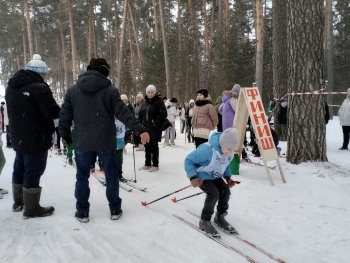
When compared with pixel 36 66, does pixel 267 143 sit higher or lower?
lower

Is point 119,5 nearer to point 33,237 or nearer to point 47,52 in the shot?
point 47,52

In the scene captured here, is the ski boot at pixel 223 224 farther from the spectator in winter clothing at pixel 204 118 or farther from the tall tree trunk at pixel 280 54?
the tall tree trunk at pixel 280 54

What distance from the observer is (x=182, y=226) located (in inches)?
165

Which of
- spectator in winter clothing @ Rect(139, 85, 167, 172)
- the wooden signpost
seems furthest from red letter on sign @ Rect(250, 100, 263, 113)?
spectator in winter clothing @ Rect(139, 85, 167, 172)

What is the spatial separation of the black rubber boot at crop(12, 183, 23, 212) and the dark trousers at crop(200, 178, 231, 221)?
2.54 m

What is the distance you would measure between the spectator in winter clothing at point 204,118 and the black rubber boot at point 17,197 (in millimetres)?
3610

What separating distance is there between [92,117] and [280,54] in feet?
27.9

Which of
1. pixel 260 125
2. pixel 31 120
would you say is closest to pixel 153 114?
pixel 260 125

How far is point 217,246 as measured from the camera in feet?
12.0

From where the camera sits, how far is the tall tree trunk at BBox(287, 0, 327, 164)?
22.6ft

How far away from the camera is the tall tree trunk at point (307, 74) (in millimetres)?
6875

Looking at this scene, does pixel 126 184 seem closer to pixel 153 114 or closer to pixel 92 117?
pixel 153 114

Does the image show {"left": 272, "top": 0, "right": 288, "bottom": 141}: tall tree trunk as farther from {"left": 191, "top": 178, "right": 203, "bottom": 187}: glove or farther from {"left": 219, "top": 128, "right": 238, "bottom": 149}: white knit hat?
{"left": 191, "top": 178, "right": 203, "bottom": 187}: glove

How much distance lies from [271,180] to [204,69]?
29.1 metres
